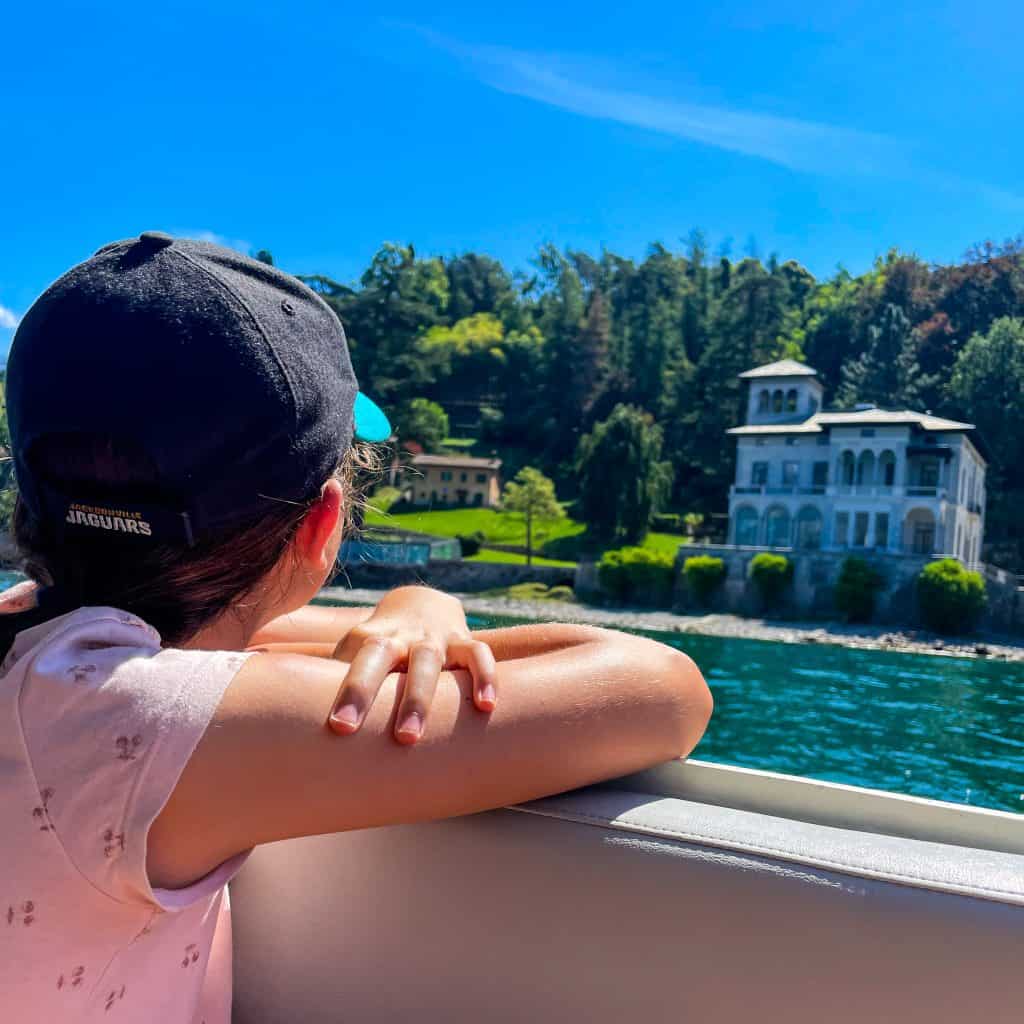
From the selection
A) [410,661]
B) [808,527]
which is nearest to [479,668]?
[410,661]

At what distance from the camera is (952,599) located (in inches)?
1160

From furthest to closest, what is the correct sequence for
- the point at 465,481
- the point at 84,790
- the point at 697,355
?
the point at 697,355 < the point at 465,481 < the point at 84,790

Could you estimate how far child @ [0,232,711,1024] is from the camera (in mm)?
823

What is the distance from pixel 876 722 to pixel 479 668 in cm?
1396

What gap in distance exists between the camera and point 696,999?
1.08 m

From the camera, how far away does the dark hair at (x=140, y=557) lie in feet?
2.97

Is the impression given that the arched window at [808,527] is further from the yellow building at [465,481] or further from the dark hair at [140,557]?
the dark hair at [140,557]

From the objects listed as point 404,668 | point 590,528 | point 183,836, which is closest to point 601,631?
point 404,668

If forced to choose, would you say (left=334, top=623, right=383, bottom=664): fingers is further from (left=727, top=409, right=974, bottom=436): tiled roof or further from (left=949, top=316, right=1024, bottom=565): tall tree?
(left=949, top=316, right=1024, bottom=565): tall tree

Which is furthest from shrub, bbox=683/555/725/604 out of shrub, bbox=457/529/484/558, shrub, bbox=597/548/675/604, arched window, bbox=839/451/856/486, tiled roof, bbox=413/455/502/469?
tiled roof, bbox=413/455/502/469

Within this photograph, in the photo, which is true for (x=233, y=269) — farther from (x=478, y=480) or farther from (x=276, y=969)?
(x=478, y=480)

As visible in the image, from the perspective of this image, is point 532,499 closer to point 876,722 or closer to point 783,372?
point 783,372

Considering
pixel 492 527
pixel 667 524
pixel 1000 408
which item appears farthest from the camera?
pixel 492 527

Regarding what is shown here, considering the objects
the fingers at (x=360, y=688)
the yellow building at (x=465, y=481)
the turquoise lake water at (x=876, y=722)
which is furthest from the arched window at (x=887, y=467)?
the fingers at (x=360, y=688)
